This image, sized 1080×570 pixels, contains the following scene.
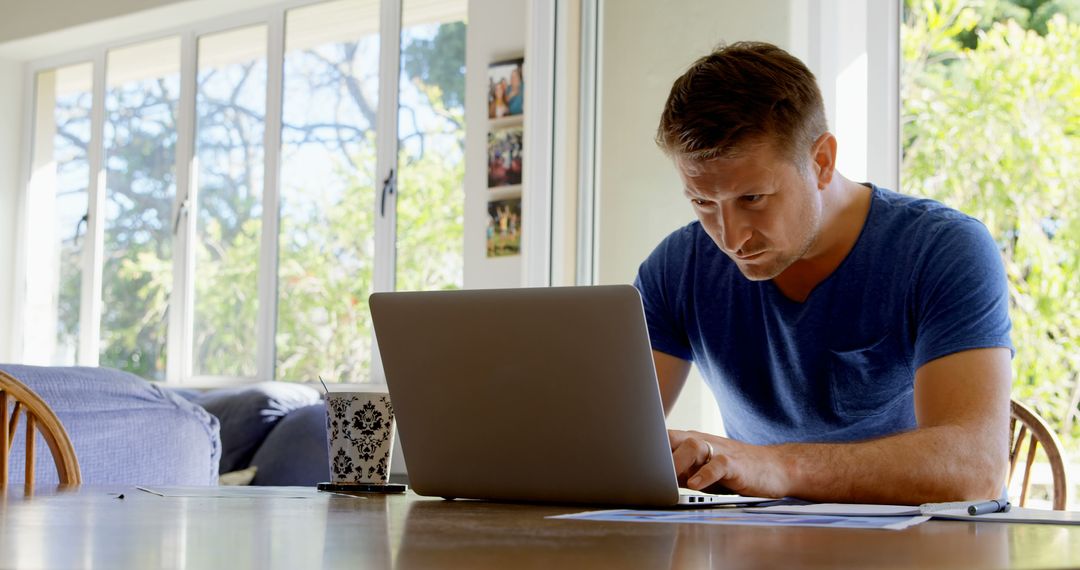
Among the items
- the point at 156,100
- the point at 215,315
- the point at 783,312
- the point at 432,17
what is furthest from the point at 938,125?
the point at 156,100

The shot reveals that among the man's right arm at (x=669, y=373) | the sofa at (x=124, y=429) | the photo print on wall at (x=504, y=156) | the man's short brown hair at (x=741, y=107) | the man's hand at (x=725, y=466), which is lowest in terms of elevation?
the sofa at (x=124, y=429)

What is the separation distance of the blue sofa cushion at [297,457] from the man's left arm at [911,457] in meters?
2.67

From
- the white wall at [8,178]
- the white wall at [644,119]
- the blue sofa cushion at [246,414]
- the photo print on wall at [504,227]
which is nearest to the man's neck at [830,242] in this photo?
the white wall at [644,119]

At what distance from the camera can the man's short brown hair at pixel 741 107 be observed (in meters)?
1.53

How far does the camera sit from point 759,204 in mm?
1572

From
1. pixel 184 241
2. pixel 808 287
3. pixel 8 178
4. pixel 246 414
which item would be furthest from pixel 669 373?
pixel 8 178

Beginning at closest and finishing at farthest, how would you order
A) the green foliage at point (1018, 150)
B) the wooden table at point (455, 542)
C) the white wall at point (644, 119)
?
the wooden table at point (455, 542) → the green foliage at point (1018, 150) → the white wall at point (644, 119)

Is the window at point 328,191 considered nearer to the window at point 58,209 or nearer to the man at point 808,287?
the window at point 58,209

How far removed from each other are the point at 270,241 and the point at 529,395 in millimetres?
3975

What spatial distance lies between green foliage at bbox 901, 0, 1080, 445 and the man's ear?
1.58 meters

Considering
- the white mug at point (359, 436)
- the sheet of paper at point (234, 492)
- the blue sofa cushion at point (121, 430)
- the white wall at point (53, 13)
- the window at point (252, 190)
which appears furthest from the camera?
the white wall at point (53, 13)

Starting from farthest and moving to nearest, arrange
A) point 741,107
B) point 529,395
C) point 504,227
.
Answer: point 504,227, point 741,107, point 529,395

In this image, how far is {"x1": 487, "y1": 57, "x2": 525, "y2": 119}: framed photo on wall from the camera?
394 centimetres

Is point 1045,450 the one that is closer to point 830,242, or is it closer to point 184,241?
point 830,242
